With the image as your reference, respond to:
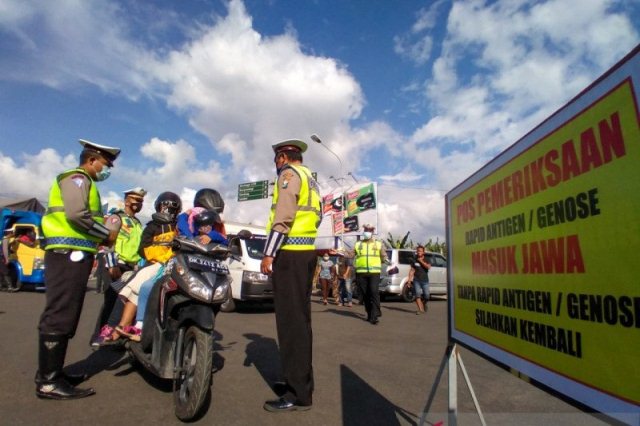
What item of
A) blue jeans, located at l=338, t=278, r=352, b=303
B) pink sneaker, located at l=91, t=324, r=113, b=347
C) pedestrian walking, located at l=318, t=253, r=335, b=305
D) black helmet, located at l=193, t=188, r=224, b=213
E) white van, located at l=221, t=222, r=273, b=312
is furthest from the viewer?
pedestrian walking, located at l=318, t=253, r=335, b=305

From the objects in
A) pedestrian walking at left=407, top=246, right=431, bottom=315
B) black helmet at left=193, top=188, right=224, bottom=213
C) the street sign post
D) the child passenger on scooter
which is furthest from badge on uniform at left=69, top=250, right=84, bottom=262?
the street sign post

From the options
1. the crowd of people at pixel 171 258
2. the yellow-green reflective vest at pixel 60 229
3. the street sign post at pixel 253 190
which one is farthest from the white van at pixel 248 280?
the street sign post at pixel 253 190

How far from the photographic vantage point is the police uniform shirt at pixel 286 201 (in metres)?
3.06

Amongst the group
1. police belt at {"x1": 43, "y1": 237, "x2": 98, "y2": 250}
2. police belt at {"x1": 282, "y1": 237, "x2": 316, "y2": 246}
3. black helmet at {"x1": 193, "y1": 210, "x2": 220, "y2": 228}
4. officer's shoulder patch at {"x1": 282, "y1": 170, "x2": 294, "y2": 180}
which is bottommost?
police belt at {"x1": 43, "y1": 237, "x2": 98, "y2": 250}

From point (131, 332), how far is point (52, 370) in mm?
684

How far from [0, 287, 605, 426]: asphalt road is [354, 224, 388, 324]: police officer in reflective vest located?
2.07m

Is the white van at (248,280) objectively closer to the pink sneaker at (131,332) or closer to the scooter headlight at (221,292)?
the pink sneaker at (131,332)

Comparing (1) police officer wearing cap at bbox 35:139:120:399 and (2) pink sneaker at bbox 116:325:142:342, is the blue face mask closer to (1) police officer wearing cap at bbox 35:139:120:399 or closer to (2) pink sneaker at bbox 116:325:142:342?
(1) police officer wearing cap at bbox 35:139:120:399

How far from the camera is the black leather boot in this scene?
10.1 feet

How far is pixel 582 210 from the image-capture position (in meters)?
1.42

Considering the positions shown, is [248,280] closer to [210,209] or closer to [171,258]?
[210,209]

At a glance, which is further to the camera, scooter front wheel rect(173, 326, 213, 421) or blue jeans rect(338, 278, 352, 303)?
blue jeans rect(338, 278, 352, 303)

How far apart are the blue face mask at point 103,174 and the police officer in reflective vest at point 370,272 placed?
5.86 metres

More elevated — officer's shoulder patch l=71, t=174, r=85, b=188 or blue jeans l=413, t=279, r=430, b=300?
officer's shoulder patch l=71, t=174, r=85, b=188
